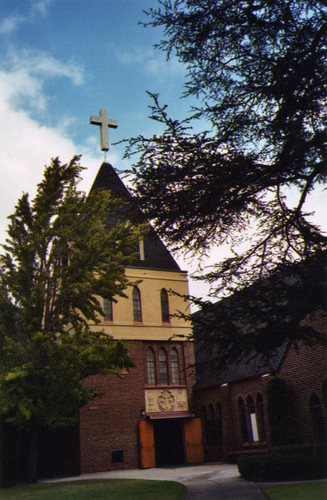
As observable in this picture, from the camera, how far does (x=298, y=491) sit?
13.8 metres

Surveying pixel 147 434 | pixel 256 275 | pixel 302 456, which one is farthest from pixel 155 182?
pixel 147 434

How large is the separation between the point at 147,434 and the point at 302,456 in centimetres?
1371

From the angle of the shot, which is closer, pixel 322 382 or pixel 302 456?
pixel 302 456

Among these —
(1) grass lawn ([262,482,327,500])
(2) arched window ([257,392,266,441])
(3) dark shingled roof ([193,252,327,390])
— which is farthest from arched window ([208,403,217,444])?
(3) dark shingled roof ([193,252,327,390])

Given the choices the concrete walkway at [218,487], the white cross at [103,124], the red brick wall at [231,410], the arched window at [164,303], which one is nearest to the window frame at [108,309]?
the arched window at [164,303]

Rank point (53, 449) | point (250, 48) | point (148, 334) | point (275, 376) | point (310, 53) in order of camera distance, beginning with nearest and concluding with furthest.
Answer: point (310, 53) < point (250, 48) < point (275, 376) < point (53, 449) < point (148, 334)

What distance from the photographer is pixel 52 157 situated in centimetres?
2506

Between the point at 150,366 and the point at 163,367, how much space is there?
85 centimetres

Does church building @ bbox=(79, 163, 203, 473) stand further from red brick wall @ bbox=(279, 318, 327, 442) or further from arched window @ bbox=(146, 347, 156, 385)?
red brick wall @ bbox=(279, 318, 327, 442)

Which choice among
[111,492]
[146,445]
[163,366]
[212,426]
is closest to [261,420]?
A: [212,426]

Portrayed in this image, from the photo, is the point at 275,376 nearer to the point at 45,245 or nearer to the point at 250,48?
the point at 45,245

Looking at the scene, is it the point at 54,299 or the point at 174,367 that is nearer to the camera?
the point at 54,299

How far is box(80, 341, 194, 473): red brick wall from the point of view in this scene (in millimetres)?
28109

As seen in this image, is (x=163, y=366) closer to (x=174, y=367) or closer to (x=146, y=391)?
(x=174, y=367)
